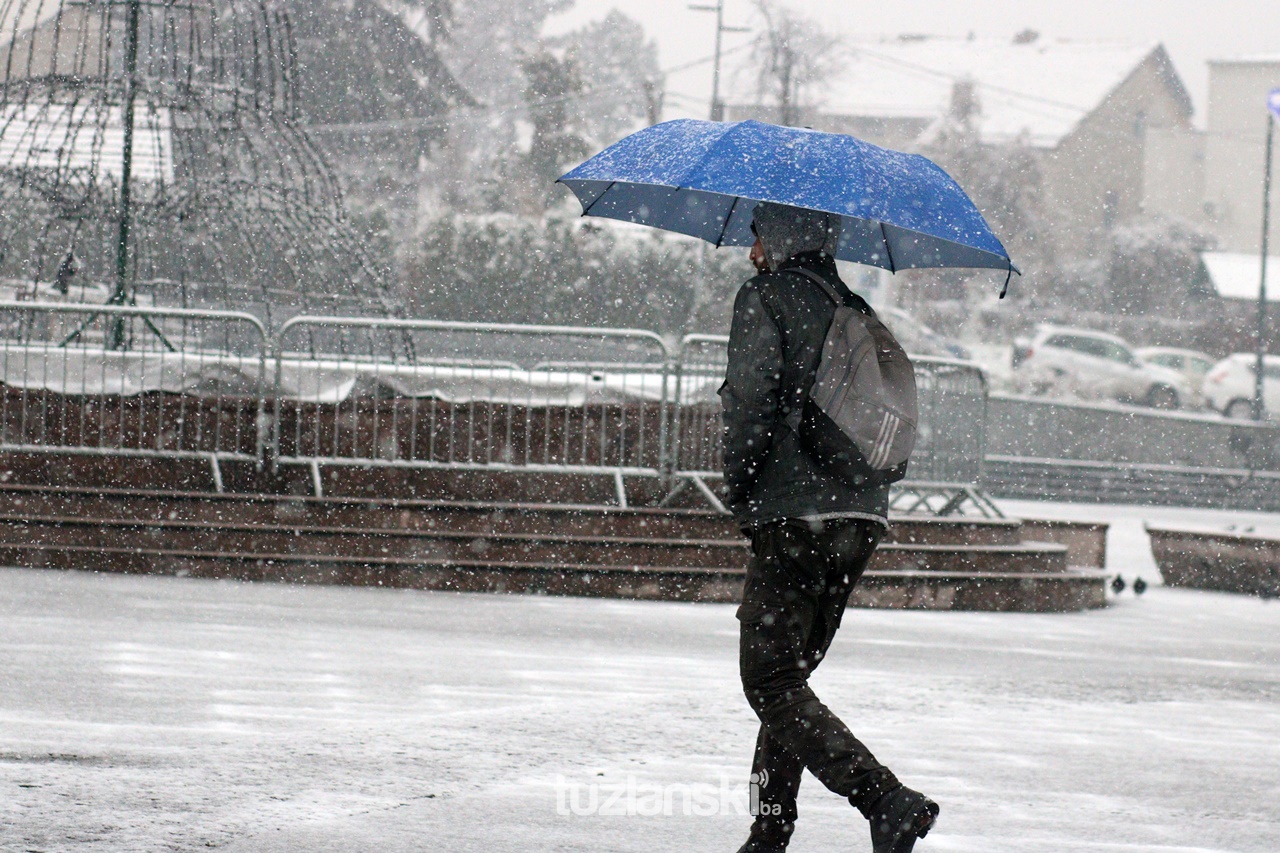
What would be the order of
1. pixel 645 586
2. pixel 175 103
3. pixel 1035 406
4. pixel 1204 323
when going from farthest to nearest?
pixel 1204 323 → pixel 1035 406 → pixel 175 103 → pixel 645 586

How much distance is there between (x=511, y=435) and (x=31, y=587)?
3.39 m

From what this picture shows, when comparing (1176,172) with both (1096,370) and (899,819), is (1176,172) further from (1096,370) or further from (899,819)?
(899,819)

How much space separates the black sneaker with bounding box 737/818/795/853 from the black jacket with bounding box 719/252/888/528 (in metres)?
0.79

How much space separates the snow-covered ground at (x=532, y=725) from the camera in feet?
16.8

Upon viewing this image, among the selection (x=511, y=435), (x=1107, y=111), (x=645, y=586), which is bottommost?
(x=645, y=586)

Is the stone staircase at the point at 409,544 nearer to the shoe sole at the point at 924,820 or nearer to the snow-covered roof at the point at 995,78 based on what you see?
the shoe sole at the point at 924,820

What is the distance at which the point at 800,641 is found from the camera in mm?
4383

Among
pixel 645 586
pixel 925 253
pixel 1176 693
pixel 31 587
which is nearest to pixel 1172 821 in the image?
pixel 925 253

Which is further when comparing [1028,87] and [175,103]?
[1028,87]

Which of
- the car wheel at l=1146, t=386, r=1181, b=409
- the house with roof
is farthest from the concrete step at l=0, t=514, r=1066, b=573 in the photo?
the house with roof

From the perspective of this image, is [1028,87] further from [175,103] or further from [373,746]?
[373,746]

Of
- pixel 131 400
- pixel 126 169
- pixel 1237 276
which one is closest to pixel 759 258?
pixel 131 400

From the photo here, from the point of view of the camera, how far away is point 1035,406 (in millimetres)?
32688

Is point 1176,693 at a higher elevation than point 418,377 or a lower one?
lower
